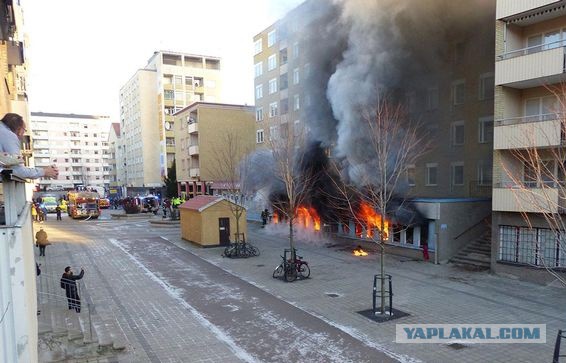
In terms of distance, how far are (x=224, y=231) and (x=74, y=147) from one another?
89.2 meters

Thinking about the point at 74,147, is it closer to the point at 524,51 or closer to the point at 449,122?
the point at 449,122

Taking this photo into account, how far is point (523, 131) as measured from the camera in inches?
563

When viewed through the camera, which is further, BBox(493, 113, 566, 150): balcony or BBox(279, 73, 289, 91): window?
BBox(279, 73, 289, 91): window

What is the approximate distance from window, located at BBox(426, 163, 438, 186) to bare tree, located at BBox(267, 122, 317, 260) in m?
6.93

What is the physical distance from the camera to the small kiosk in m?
23.2

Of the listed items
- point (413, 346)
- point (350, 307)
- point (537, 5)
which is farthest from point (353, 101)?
point (413, 346)

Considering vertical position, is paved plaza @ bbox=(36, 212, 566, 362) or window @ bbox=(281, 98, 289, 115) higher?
window @ bbox=(281, 98, 289, 115)

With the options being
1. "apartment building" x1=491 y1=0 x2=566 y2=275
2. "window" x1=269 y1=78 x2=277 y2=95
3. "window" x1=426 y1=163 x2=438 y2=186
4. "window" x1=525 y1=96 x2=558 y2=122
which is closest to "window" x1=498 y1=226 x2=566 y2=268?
"apartment building" x1=491 y1=0 x2=566 y2=275

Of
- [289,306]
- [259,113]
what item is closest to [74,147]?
[259,113]

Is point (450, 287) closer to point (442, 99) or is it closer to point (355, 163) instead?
point (355, 163)

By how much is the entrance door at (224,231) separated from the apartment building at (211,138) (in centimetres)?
2055

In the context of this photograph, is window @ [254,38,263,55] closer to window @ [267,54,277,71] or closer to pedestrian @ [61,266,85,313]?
window @ [267,54,277,71]

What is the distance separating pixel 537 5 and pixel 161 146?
5739 cm

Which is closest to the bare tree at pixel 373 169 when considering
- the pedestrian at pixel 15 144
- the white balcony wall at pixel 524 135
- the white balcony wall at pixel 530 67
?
the white balcony wall at pixel 524 135
